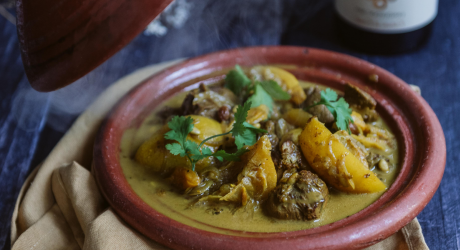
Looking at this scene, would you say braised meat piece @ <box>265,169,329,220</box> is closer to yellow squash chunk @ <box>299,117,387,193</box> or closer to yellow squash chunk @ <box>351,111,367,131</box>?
yellow squash chunk @ <box>299,117,387,193</box>

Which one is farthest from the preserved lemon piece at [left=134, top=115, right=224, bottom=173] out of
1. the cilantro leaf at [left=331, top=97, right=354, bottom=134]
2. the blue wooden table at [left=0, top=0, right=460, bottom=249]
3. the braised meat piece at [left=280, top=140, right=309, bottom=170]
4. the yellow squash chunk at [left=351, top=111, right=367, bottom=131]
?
the yellow squash chunk at [left=351, top=111, right=367, bottom=131]

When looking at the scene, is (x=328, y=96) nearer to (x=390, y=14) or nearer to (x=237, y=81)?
(x=237, y=81)

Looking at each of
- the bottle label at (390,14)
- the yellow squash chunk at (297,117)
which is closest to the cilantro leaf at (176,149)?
the yellow squash chunk at (297,117)

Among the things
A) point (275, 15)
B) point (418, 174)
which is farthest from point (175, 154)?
point (275, 15)

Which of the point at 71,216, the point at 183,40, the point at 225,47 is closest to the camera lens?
the point at 71,216

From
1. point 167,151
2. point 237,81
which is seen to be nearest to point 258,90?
point 237,81
